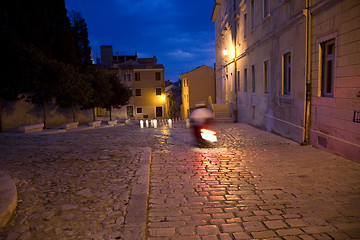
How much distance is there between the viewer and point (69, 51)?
25.7 meters

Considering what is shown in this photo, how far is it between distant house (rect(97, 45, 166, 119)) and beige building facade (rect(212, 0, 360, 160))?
2761 cm

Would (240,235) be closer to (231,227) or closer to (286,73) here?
(231,227)

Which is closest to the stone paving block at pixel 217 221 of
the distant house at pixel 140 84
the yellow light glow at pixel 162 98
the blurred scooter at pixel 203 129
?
the blurred scooter at pixel 203 129

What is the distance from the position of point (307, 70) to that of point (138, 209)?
7.65m

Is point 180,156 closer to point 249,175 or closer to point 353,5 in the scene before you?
point 249,175

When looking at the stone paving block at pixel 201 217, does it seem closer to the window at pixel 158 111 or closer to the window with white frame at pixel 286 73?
the window with white frame at pixel 286 73

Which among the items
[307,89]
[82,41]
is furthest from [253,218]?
[82,41]

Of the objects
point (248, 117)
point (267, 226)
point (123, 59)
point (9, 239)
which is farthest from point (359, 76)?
point (123, 59)

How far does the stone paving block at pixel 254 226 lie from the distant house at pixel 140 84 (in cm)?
3949

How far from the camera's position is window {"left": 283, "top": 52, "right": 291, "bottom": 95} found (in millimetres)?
11108

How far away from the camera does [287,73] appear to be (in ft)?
36.9

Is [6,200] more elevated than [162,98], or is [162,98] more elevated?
[162,98]

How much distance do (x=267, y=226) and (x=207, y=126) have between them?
6.38 metres

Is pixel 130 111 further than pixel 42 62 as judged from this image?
Yes
